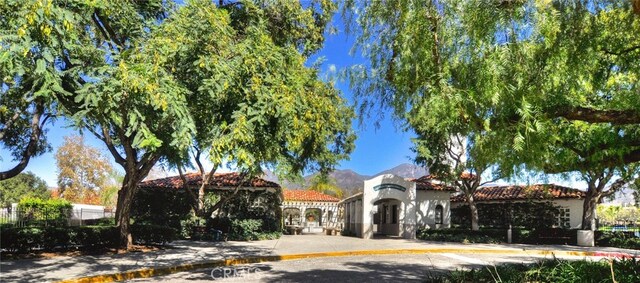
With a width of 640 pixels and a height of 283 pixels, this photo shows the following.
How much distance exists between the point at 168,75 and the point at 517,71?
6.25 meters

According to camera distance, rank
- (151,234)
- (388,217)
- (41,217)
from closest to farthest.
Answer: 1. (151,234)
2. (41,217)
3. (388,217)

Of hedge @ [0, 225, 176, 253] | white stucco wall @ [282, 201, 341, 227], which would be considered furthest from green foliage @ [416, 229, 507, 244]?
hedge @ [0, 225, 176, 253]

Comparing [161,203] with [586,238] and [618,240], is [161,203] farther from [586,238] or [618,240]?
[618,240]

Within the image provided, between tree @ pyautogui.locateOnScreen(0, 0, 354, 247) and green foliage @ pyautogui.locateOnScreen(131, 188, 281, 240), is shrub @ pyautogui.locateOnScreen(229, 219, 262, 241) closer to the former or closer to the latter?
green foliage @ pyautogui.locateOnScreen(131, 188, 281, 240)

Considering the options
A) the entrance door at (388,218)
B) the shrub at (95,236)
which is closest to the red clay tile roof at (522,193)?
the entrance door at (388,218)

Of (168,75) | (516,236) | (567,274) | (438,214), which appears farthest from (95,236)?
(516,236)

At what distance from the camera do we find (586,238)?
24.7 m

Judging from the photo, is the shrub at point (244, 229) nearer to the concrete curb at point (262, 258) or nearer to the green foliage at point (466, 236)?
the concrete curb at point (262, 258)

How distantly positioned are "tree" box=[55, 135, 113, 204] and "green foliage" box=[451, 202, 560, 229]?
38.3 meters

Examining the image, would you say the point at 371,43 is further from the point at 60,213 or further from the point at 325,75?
the point at 60,213

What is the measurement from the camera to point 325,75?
1056cm

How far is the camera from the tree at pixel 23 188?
186 feet

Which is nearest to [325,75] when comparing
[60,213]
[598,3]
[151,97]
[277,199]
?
[151,97]

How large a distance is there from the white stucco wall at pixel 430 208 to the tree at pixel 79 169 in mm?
36464
